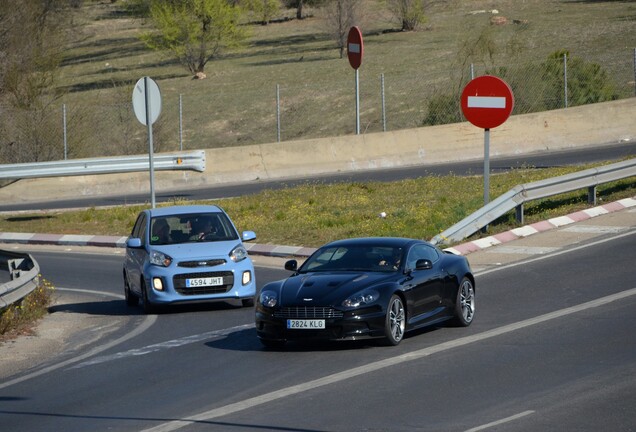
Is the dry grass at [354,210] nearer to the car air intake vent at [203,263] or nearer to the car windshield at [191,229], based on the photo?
the car windshield at [191,229]

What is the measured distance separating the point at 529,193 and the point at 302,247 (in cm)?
454

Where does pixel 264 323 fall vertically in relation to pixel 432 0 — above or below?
below

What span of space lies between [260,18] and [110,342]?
237ft

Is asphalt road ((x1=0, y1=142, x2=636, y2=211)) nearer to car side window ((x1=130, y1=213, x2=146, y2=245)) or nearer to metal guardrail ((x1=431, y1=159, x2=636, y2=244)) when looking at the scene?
metal guardrail ((x1=431, y1=159, x2=636, y2=244))

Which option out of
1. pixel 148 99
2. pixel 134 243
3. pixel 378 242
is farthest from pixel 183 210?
pixel 378 242

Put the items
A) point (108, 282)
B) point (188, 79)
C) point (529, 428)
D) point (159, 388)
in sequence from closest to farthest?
point (529, 428)
point (159, 388)
point (108, 282)
point (188, 79)

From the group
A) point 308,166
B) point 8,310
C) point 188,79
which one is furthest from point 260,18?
point 8,310

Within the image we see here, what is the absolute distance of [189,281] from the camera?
17219 millimetres

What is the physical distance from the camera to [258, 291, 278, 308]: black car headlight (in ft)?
45.2

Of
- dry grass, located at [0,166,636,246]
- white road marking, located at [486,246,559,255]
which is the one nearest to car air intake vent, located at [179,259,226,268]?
white road marking, located at [486,246,559,255]

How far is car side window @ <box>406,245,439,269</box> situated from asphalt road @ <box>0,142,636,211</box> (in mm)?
15779

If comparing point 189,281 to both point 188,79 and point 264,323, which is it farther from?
point 188,79

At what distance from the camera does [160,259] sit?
17469 millimetres

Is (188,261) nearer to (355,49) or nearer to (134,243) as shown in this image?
(134,243)
